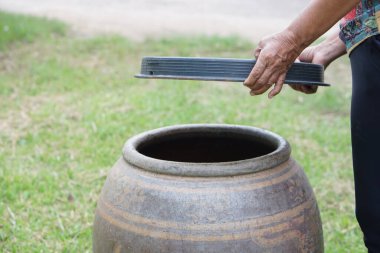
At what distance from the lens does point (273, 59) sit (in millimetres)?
2189

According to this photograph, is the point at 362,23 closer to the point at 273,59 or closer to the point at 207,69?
the point at 273,59

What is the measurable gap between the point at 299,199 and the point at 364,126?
36cm

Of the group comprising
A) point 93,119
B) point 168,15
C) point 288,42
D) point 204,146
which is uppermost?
point 288,42

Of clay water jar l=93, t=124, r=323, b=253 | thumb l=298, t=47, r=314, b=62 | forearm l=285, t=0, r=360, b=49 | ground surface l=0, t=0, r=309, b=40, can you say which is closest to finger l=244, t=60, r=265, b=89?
forearm l=285, t=0, r=360, b=49

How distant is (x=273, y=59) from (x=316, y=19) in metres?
0.20

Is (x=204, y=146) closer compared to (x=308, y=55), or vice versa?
(x=308, y=55)

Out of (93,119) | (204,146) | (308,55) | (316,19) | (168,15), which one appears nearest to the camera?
(316,19)

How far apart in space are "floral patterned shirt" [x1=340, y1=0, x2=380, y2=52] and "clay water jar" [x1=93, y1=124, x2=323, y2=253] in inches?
19.3

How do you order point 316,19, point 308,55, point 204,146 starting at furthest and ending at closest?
point 204,146, point 308,55, point 316,19

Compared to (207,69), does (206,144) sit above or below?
below

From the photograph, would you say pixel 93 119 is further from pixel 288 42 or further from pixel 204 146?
pixel 288 42

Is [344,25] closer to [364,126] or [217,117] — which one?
[364,126]

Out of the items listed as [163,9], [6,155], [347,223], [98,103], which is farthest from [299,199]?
[163,9]

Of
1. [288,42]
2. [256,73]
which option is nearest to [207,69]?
[256,73]
